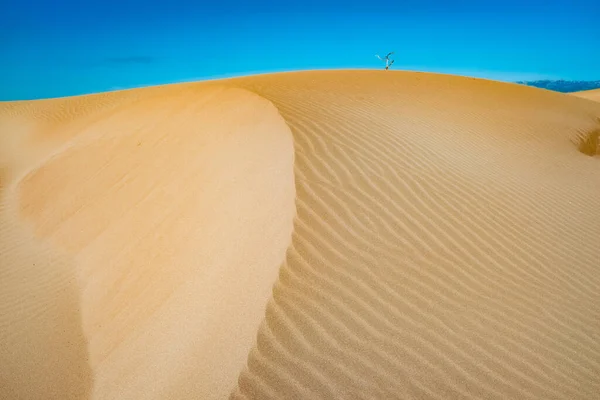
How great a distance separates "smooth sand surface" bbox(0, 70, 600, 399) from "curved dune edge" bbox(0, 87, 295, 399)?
0.02 metres

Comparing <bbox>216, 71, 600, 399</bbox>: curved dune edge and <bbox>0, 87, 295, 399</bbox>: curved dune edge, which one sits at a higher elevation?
<bbox>216, 71, 600, 399</bbox>: curved dune edge

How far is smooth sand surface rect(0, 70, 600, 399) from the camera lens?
8.46 ft

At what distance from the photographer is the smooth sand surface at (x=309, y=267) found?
102 inches

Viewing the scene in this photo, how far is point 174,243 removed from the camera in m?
4.29

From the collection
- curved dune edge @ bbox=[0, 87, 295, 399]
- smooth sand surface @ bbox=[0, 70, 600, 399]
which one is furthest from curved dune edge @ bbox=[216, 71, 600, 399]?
curved dune edge @ bbox=[0, 87, 295, 399]

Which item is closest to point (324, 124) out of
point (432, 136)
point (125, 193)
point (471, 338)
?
point (432, 136)

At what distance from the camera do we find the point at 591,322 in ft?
10.2

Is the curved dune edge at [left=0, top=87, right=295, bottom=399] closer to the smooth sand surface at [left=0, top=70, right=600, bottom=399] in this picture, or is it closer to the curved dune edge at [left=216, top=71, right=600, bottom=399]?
the smooth sand surface at [left=0, top=70, right=600, bottom=399]

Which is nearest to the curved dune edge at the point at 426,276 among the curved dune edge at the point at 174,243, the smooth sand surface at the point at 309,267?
the smooth sand surface at the point at 309,267

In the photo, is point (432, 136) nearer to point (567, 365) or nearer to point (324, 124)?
point (324, 124)

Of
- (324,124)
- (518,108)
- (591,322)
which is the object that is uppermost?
(518,108)

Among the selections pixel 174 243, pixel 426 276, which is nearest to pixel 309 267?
pixel 426 276

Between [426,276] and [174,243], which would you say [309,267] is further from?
[174,243]

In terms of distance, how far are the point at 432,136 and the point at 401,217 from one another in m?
3.37
